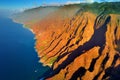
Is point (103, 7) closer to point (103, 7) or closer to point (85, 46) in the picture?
point (103, 7)

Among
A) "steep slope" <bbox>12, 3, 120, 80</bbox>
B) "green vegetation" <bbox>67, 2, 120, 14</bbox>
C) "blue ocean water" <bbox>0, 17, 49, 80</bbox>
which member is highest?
"green vegetation" <bbox>67, 2, 120, 14</bbox>

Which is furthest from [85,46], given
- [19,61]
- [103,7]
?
[103,7]

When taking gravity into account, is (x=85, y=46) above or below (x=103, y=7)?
below

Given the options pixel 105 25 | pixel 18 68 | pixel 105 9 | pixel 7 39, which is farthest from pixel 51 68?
pixel 7 39

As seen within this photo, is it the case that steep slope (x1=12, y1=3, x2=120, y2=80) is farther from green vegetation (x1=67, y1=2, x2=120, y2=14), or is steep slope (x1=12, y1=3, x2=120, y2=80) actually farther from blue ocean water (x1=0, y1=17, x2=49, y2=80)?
blue ocean water (x1=0, y1=17, x2=49, y2=80)

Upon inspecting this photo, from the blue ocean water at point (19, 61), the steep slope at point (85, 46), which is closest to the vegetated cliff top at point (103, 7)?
the steep slope at point (85, 46)

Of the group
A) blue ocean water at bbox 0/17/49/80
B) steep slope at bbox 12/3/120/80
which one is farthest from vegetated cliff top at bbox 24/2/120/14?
blue ocean water at bbox 0/17/49/80

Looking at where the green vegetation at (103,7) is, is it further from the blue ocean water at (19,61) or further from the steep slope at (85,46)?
the blue ocean water at (19,61)

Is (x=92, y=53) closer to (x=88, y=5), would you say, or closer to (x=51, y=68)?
(x=51, y=68)
